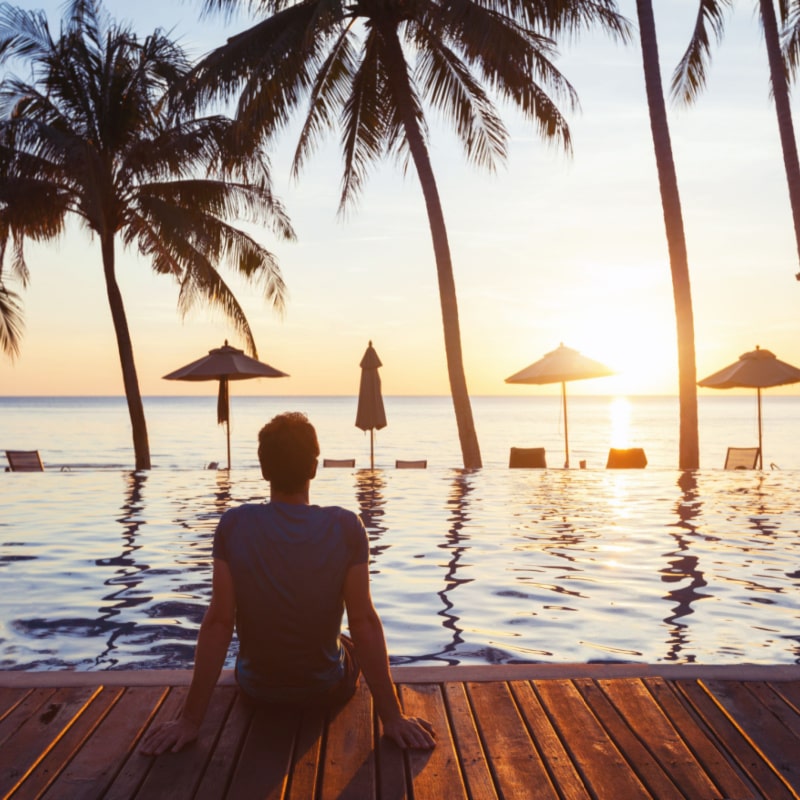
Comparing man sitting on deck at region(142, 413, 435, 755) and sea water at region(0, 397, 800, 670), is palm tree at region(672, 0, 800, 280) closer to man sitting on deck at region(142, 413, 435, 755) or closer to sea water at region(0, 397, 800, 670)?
sea water at region(0, 397, 800, 670)

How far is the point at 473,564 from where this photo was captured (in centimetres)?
867

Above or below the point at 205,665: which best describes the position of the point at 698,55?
above

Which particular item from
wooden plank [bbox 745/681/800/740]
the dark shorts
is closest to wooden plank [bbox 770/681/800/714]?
wooden plank [bbox 745/681/800/740]

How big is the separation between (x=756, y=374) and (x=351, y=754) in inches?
731

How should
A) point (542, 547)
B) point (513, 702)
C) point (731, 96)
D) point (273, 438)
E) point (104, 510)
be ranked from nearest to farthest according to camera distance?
point (273, 438) → point (513, 702) → point (542, 547) → point (104, 510) → point (731, 96)

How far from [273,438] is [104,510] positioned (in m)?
9.64

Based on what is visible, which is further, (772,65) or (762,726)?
(772,65)

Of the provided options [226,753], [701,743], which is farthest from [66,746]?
[701,743]

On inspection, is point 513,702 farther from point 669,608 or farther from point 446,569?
point 446,569

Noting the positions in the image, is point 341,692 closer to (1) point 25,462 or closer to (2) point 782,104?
(1) point 25,462

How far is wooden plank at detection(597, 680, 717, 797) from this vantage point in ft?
10.7

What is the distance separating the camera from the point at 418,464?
2119cm

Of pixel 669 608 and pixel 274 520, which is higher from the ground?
pixel 274 520

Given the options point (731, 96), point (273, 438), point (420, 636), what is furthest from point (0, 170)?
point (273, 438)
